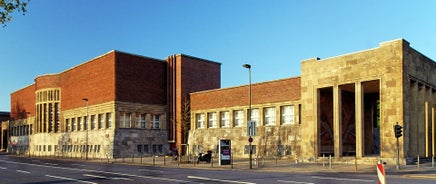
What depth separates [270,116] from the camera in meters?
48.8

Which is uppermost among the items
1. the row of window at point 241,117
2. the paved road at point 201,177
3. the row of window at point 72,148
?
the row of window at point 241,117

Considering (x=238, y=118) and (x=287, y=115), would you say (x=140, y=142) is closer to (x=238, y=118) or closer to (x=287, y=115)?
(x=238, y=118)

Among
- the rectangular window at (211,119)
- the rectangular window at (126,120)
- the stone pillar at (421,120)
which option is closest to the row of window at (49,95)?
the rectangular window at (126,120)

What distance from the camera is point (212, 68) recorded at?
66375mm

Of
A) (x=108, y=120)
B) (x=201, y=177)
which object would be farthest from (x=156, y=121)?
(x=201, y=177)

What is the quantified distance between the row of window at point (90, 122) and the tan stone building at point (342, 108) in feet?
46.8

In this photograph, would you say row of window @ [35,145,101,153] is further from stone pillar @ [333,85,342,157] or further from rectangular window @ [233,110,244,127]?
stone pillar @ [333,85,342,157]

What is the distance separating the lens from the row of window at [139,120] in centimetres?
5869

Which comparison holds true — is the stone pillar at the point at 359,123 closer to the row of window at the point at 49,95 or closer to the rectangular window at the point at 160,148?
the rectangular window at the point at 160,148

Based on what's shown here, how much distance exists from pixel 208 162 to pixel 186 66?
23842mm

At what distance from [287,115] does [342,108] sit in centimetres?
612

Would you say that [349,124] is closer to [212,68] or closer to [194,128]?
[194,128]

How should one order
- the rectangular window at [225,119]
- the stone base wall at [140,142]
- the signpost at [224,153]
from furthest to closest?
1. the stone base wall at [140,142]
2. the rectangular window at [225,119]
3. the signpost at [224,153]

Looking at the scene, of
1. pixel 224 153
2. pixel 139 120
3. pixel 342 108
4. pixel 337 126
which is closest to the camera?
pixel 224 153
